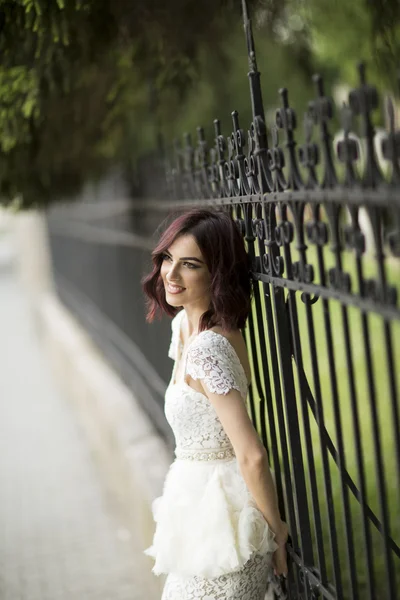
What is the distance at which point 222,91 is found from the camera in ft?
25.3

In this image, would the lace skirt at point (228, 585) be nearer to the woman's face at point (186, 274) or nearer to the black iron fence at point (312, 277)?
the black iron fence at point (312, 277)

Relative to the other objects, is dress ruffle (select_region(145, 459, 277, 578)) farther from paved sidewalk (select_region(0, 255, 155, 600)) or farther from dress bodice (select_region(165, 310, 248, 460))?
paved sidewalk (select_region(0, 255, 155, 600))

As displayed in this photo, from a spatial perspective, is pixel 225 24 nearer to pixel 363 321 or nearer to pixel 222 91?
pixel 222 91

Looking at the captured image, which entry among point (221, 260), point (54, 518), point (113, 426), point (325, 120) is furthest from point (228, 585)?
point (54, 518)

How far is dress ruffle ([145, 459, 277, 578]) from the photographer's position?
2.70 meters

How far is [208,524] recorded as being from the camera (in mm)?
2732

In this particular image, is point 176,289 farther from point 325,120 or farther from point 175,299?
point 325,120

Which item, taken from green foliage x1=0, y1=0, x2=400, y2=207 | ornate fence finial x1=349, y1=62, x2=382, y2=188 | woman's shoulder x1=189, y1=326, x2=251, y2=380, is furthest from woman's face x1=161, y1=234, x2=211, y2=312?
green foliage x1=0, y1=0, x2=400, y2=207

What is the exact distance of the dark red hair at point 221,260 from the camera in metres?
2.81

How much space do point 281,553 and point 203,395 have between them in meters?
0.61

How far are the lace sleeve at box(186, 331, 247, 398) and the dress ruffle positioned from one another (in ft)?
1.01

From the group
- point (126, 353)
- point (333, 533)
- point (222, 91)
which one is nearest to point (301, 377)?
point (333, 533)

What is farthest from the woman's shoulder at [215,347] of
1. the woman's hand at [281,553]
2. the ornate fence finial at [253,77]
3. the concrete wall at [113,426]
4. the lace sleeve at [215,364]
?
the concrete wall at [113,426]

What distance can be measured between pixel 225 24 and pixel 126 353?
308 centimetres
